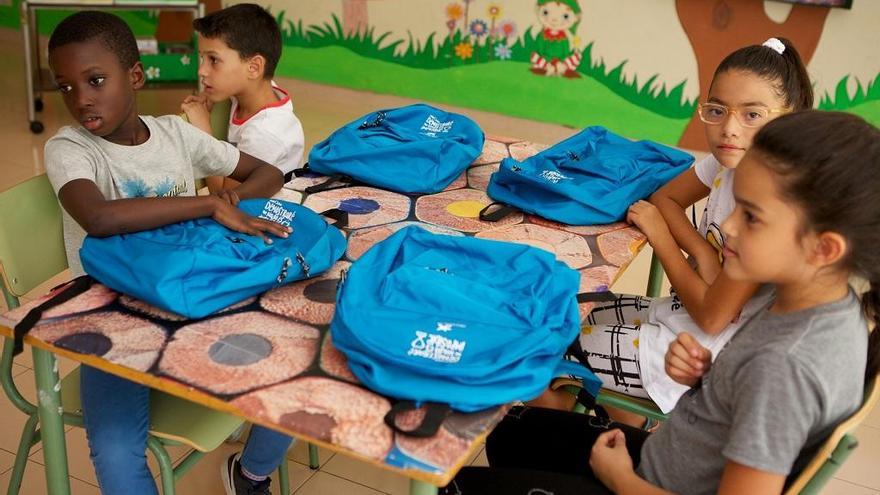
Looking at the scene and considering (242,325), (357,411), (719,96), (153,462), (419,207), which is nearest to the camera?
(357,411)

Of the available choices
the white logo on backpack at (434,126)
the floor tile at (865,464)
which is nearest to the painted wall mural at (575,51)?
the floor tile at (865,464)

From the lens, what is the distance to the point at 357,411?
3.88 ft

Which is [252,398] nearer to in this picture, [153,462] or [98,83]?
[98,83]

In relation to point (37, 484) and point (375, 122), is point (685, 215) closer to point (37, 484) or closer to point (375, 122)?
point (375, 122)

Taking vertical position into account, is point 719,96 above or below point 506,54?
above

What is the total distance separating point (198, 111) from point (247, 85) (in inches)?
7.3

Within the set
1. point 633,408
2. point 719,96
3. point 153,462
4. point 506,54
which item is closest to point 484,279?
point 633,408

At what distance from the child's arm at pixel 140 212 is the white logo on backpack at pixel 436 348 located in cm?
48

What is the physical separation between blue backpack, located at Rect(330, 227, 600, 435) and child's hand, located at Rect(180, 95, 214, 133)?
1.07m

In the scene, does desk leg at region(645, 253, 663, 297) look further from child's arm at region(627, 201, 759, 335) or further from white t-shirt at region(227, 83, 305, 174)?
white t-shirt at region(227, 83, 305, 174)

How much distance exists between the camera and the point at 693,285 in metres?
1.79

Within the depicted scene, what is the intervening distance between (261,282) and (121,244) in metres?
0.26

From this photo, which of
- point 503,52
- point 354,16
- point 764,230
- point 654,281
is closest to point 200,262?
point 764,230

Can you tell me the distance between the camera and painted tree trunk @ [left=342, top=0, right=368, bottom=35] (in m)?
5.48
